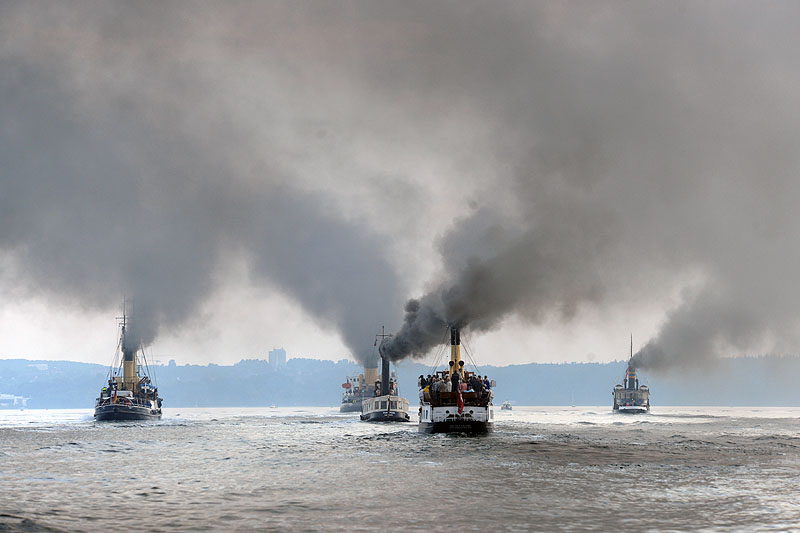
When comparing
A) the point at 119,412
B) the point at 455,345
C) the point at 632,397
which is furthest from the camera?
the point at 632,397

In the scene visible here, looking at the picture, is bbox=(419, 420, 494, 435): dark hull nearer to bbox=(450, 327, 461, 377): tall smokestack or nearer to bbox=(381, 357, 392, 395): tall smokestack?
bbox=(450, 327, 461, 377): tall smokestack

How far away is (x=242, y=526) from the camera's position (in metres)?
22.5

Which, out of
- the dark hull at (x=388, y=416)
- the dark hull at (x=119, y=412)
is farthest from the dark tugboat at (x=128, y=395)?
the dark hull at (x=388, y=416)

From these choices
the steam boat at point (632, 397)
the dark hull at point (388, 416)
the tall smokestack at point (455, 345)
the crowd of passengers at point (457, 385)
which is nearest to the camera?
the crowd of passengers at point (457, 385)

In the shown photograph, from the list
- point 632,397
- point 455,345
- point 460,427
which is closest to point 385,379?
point 455,345

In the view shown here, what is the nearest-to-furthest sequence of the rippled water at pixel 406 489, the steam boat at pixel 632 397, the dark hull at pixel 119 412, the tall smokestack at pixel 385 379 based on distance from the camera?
the rippled water at pixel 406 489 → the tall smokestack at pixel 385 379 → the dark hull at pixel 119 412 → the steam boat at pixel 632 397

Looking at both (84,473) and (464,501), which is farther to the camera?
(84,473)

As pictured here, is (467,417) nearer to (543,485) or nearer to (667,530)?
(543,485)

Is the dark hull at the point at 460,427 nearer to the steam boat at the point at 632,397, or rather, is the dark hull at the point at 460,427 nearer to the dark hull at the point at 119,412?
the dark hull at the point at 119,412

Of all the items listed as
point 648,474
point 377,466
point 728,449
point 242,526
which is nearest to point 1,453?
point 377,466

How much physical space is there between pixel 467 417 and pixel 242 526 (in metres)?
46.1

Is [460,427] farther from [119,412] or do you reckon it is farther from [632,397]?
[632,397]

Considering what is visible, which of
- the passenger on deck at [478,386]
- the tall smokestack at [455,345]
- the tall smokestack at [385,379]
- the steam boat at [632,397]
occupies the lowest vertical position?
the steam boat at [632,397]

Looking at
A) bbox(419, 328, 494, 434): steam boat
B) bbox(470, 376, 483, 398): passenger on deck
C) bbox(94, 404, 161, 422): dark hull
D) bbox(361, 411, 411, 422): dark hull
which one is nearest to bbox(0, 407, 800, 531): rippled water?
bbox(419, 328, 494, 434): steam boat
